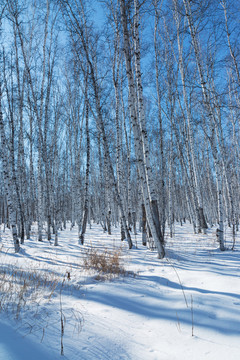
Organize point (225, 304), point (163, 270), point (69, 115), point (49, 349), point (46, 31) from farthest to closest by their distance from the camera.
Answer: point (69, 115) < point (46, 31) < point (163, 270) < point (225, 304) < point (49, 349)

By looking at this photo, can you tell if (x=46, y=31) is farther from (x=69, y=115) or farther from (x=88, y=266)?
(x=88, y=266)

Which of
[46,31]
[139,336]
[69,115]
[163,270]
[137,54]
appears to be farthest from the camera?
[69,115]

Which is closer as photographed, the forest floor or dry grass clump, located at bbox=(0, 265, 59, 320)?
the forest floor

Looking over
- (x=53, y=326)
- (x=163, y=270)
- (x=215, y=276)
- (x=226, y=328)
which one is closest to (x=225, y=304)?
(x=226, y=328)

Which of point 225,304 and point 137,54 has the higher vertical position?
point 137,54

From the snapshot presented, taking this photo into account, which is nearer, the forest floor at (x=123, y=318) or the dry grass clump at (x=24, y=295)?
the forest floor at (x=123, y=318)

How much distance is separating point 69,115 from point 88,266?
11640 mm

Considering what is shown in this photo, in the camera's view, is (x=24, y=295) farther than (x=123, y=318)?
Yes

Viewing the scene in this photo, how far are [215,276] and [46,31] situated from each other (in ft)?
39.2

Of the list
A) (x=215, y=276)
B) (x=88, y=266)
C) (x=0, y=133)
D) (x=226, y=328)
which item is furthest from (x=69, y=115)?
(x=226, y=328)

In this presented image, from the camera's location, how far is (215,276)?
3.47 metres

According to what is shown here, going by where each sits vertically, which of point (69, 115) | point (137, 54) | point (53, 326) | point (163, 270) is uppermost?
point (69, 115)

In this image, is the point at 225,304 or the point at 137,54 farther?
the point at 137,54

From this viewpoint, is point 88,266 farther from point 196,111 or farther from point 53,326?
point 196,111
